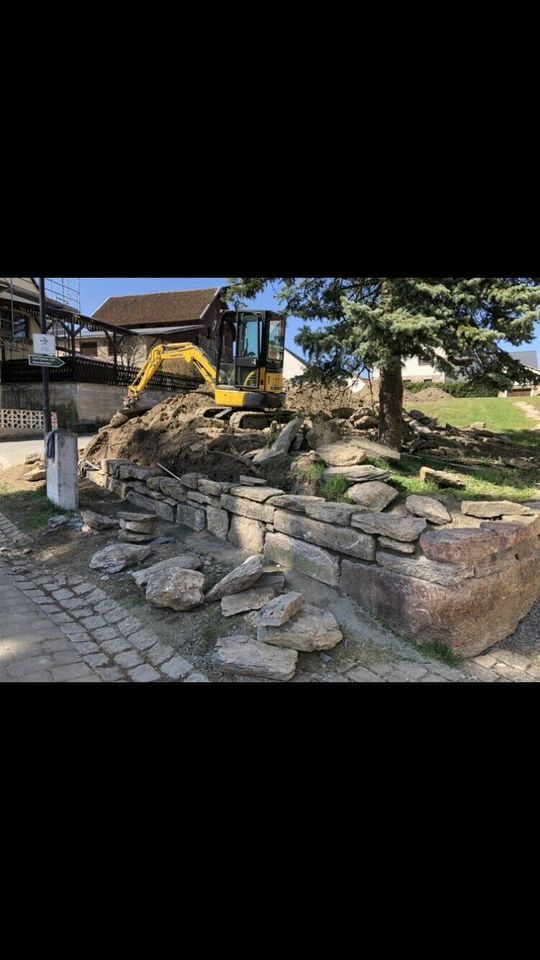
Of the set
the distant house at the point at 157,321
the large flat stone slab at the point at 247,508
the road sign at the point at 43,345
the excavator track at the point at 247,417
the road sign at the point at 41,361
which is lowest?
the large flat stone slab at the point at 247,508

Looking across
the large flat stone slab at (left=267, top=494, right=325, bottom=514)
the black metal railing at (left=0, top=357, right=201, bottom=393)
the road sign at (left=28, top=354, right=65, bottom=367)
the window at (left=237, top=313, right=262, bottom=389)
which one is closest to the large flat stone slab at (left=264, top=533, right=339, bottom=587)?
the large flat stone slab at (left=267, top=494, right=325, bottom=514)

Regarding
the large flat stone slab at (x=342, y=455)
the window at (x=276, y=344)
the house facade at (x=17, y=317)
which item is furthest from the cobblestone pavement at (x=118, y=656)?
the house facade at (x=17, y=317)

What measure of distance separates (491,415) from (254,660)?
14478mm

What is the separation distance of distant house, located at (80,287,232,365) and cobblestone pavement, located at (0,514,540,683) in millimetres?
19232

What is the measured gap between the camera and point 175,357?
1133cm

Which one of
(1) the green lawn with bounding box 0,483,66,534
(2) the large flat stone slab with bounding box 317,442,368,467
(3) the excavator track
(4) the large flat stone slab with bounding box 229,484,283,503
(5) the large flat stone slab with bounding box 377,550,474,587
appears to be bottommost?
(1) the green lawn with bounding box 0,483,66,534

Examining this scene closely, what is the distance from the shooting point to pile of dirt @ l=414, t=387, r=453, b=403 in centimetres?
1901

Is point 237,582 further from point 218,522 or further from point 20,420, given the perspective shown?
point 20,420

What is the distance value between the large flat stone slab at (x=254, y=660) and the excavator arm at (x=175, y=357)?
322 inches

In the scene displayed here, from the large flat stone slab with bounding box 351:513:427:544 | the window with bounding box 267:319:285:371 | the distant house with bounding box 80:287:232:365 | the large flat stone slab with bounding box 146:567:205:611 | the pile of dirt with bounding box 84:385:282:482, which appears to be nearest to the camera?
the large flat stone slab with bounding box 351:513:427:544

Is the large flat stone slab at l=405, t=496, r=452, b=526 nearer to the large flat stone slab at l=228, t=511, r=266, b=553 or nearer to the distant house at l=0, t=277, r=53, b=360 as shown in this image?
the large flat stone slab at l=228, t=511, r=266, b=553

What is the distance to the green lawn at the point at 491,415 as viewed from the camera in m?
12.0

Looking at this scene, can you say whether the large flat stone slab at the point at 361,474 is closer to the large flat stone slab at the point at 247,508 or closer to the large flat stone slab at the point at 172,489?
the large flat stone slab at the point at 247,508
